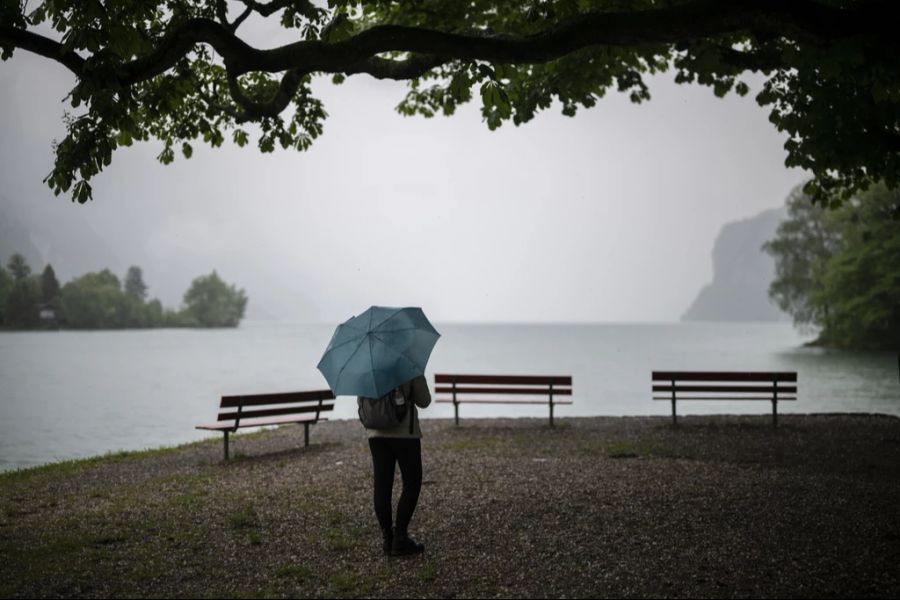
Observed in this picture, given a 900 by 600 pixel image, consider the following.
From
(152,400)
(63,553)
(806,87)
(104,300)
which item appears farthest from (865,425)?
(104,300)

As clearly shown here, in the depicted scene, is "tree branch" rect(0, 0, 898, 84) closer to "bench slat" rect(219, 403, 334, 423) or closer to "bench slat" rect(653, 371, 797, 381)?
"bench slat" rect(219, 403, 334, 423)

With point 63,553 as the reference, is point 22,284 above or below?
above

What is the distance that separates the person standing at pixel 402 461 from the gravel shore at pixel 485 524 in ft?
0.54

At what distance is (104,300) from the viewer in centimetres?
10981

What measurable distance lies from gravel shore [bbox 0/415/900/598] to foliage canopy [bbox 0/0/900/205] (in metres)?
3.47

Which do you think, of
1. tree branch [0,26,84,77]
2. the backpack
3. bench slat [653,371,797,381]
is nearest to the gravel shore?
the backpack

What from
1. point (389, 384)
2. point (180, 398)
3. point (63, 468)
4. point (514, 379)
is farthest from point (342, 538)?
point (180, 398)

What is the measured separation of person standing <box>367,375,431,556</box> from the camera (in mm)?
5574

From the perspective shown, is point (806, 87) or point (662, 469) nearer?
point (662, 469)

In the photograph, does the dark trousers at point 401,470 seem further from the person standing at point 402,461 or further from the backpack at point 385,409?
the backpack at point 385,409

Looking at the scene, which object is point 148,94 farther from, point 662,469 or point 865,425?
point 865,425

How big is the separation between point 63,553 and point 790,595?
569 centimetres

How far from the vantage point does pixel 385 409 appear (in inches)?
215

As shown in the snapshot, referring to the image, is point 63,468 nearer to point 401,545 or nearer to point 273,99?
point 273,99
